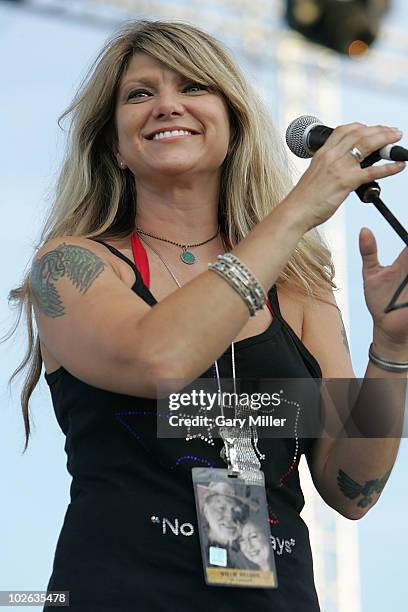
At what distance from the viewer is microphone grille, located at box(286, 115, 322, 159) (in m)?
2.36

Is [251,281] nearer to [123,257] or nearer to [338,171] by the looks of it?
[338,171]

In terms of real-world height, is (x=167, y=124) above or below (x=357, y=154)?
above

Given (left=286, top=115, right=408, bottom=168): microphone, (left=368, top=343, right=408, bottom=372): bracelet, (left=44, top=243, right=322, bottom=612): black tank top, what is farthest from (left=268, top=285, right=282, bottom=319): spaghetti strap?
(left=286, top=115, right=408, bottom=168): microphone

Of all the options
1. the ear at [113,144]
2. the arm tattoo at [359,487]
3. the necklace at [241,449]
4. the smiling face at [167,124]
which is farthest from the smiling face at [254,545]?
the ear at [113,144]

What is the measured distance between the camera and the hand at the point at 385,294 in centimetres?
232

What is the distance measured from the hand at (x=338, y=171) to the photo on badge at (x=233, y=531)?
0.52 metres

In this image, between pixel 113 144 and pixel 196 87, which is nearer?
pixel 196 87

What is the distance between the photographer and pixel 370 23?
3328mm

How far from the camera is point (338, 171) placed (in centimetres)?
216

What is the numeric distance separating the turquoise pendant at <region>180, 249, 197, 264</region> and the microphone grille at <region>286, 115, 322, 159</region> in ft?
1.39

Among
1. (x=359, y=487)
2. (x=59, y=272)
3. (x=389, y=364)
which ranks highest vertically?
(x=59, y=272)

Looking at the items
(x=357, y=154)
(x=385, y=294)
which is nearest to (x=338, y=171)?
(x=357, y=154)

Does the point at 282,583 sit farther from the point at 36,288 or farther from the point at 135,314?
the point at 36,288

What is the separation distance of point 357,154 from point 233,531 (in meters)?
0.73
